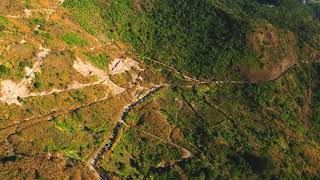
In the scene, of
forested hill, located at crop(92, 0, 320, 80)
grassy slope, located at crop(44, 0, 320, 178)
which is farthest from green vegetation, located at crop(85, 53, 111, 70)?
forested hill, located at crop(92, 0, 320, 80)

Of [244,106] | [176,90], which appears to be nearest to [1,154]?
[176,90]

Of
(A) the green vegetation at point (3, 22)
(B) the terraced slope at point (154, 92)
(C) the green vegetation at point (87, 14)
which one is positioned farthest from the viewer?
(C) the green vegetation at point (87, 14)

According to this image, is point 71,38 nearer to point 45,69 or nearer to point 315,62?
point 45,69

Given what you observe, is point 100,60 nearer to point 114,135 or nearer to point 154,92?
point 154,92

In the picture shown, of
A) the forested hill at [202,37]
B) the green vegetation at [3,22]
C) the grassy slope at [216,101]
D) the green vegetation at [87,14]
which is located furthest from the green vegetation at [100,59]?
the green vegetation at [3,22]

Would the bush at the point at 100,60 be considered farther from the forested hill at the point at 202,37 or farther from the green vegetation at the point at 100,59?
the forested hill at the point at 202,37

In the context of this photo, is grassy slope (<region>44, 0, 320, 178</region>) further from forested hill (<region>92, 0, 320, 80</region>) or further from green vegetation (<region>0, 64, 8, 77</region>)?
green vegetation (<region>0, 64, 8, 77</region>)

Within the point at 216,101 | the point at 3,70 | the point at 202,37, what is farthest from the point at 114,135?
the point at 202,37

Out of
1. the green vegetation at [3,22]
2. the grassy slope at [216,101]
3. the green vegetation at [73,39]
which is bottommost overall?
the grassy slope at [216,101]
